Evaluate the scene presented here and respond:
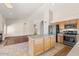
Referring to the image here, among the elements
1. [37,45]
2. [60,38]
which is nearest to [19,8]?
[37,45]

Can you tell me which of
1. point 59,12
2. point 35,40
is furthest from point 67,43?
point 35,40

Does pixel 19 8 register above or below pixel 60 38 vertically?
above

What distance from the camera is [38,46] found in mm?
3686

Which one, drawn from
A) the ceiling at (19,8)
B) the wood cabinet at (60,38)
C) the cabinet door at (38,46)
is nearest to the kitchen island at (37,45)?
the cabinet door at (38,46)

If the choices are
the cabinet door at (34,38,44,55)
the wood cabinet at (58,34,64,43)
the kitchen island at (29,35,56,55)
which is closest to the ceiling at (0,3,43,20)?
the kitchen island at (29,35,56,55)

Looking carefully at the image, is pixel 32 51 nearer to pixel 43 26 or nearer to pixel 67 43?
pixel 67 43

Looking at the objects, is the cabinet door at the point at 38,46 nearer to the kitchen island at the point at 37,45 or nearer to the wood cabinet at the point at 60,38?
the kitchen island at the point at 37,45

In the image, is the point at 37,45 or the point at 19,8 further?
the point at 19,8

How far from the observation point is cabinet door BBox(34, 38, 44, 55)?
11.6 ft

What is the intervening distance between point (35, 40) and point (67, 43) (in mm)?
2341

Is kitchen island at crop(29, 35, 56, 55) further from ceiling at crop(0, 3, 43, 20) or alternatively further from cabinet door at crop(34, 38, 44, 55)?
ceiling at crop(0, 3, 43, 20)

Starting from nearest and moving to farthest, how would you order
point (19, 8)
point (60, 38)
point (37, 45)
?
point (37, 45) → point (19, 8) → point (60, 38)

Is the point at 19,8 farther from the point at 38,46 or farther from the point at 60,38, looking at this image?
the point at 60,38

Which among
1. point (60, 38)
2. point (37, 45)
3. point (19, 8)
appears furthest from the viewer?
point (60, 38)
